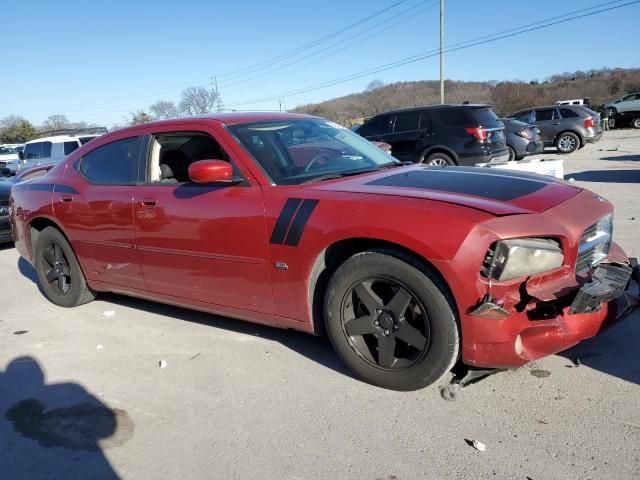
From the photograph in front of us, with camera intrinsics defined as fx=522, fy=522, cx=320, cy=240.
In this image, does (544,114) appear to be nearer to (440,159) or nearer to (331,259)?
(440,159)


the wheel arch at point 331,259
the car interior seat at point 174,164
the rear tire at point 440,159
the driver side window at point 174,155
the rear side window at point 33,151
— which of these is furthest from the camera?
the rear side window at point 33,151

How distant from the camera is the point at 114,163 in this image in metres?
4.36

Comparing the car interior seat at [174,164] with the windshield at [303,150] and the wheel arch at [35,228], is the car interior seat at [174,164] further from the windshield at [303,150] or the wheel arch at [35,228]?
the wheel arch at [35,228]

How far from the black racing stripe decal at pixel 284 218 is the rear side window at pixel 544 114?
56.9 ft

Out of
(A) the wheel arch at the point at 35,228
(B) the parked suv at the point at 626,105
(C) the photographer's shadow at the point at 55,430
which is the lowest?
(C) the photographer's shadow at the point at 55,430

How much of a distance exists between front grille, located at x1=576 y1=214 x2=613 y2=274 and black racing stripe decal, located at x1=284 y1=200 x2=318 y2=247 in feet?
4.92

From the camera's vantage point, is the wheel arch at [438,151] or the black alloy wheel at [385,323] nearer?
the black alloy wheel at [385,323]

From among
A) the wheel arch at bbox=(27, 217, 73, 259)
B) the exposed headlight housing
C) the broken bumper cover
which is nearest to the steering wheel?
the exposed headlight housing

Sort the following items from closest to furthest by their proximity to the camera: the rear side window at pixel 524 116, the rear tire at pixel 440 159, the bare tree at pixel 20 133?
the rear tire at pixel 440 159 < the rear side window at pixel 524 116 < the bare tree at pixel 20 133

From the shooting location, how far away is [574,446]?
7.86 ft

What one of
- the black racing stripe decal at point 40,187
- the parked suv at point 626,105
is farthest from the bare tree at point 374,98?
the black racing stripe decal at point 40,187

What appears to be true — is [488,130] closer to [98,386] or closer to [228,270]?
[228,270]

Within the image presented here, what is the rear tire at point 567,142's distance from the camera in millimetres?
17781

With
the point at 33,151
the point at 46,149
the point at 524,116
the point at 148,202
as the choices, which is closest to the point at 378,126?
the point at 148,202
